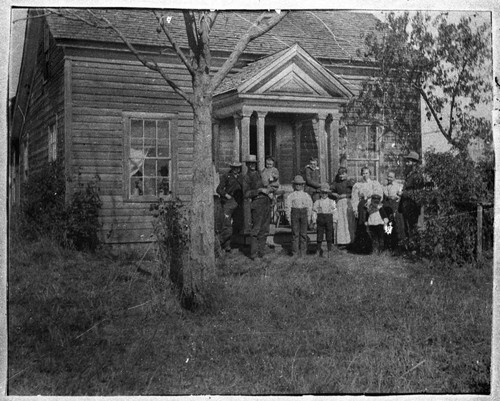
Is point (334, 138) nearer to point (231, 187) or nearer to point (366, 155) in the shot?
point (366, 155)

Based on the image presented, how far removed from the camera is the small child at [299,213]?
743cm

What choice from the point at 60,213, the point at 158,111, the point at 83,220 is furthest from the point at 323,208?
the point at 60,213

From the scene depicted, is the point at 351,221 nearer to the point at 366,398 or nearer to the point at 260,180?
the point at 260,180

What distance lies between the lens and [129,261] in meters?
6.06

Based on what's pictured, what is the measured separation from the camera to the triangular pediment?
7.73 metres

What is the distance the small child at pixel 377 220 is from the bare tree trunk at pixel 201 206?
2.81 m

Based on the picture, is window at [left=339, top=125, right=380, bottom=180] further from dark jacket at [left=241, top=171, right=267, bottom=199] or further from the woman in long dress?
dark jacket at [left=241, top=171, right=267, bottom=199]

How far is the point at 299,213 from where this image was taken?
25.1ft

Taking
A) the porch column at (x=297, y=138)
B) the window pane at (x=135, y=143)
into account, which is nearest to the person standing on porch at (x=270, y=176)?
the porch column at (x=297, y=138)

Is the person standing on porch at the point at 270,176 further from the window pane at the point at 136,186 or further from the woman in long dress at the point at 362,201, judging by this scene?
the window pane at the point at 136,186

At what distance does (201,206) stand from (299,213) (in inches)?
105

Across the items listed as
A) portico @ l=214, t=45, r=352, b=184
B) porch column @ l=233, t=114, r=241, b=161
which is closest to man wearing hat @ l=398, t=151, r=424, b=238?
portico @ l=214, t=45, r=352, b=184

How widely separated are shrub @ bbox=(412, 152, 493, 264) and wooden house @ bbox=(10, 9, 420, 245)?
1.03 m

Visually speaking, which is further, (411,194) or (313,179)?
(313,179)
